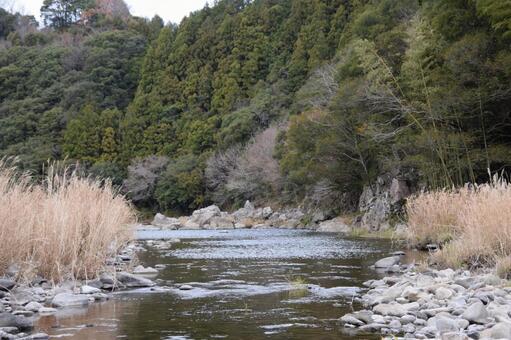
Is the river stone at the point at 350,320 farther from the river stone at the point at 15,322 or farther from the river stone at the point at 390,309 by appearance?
the river stone at the point at 15,322

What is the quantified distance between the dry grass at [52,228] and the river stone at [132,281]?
1.23 feet

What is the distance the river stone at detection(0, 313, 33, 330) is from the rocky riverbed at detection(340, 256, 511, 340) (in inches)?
124

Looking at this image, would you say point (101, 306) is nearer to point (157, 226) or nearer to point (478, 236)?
point (478, 236)

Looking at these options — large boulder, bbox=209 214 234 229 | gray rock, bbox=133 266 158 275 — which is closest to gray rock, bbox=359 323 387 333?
gray rock, bbox=133 266 158 275

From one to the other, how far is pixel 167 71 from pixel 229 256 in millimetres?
56275

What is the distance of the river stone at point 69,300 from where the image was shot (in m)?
6.89

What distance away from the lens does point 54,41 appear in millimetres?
81875

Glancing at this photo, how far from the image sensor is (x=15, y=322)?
5.62 meters

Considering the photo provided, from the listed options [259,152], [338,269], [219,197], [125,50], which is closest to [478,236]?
[338,269]

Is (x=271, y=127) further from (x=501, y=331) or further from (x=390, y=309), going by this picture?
(x=501, y=331)

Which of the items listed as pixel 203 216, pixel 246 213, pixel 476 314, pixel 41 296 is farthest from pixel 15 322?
pixel 246 213

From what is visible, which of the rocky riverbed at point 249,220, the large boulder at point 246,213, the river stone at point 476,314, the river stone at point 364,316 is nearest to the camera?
the river stone at point 476,314

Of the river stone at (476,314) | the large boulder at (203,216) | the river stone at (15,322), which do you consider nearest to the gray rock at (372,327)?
the river stone at (476,314)

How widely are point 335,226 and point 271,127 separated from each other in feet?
67.4
